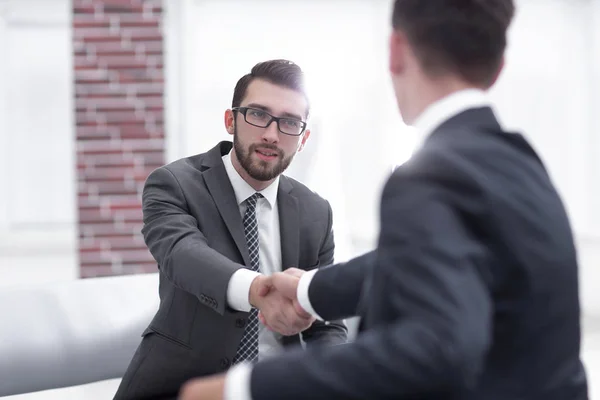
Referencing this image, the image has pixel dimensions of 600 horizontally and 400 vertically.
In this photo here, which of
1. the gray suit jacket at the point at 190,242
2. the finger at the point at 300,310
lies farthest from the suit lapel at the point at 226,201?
the finger at the point at 300,310

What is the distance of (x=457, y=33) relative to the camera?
101 centimetres

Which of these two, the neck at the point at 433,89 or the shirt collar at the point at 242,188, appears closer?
the neck at the point at 433,89

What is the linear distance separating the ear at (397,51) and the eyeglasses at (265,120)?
3.40 feet

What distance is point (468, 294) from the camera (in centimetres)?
79

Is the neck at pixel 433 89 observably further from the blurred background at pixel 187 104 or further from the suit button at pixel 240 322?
the blurred background at pixel 187 104

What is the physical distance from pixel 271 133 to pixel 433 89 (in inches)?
42.7

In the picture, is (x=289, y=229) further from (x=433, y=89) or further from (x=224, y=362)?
(x=433, y=89)

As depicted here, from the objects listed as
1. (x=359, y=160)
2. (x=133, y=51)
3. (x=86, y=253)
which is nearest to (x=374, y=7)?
(x=359, y=160)

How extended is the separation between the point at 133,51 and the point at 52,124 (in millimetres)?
2111

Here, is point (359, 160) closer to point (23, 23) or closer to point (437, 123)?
point (23, 23)

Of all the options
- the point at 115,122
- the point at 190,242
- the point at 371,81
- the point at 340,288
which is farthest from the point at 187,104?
the point at 340,288

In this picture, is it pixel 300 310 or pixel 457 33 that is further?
pixel 300 310

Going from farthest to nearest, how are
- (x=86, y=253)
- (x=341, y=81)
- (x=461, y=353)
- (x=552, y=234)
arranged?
Answer: (x=341, y=81), (x=86, y=253), (x=552, y=234), (x=461, y=353)

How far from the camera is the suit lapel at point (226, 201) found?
1.97 metres
